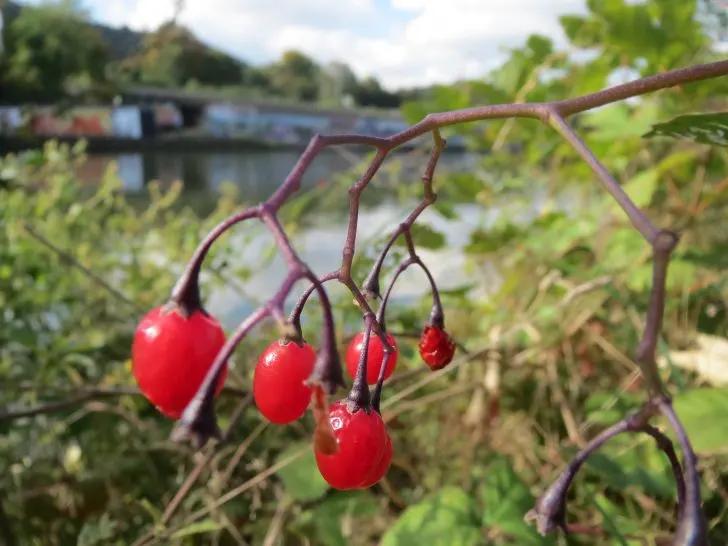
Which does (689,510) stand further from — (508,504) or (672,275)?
(672,275)

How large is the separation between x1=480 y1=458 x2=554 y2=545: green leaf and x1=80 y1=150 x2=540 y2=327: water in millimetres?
303

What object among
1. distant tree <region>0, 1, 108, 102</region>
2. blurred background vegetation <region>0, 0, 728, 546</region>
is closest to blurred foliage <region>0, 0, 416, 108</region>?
distant tree <region>0, 1, 108, 102</region>

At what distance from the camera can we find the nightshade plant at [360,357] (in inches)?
7.5

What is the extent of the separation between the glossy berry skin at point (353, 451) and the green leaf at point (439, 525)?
0.32 m

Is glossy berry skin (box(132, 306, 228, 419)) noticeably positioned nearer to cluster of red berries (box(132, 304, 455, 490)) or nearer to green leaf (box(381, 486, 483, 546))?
cluster of red berries (box(132, 304, 455, 490))

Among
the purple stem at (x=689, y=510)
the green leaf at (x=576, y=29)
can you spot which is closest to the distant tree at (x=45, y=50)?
the green leaf at (x=576, y=29)

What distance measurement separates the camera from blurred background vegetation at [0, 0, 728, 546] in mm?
668

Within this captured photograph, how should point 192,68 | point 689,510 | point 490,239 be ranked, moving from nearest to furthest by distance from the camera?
point 689,510 < point 490,239 < point 192,68

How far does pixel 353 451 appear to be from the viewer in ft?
0.84

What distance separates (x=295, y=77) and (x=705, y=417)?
19.9 ft

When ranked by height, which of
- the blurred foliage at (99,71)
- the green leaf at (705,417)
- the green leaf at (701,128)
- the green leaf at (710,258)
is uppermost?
the blurred foliage at (99,71)

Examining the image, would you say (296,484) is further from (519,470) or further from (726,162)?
(726,162)

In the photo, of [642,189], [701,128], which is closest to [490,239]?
[642,189]

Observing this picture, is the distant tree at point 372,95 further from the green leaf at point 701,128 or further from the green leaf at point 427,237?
the green leaf at point 701,128
